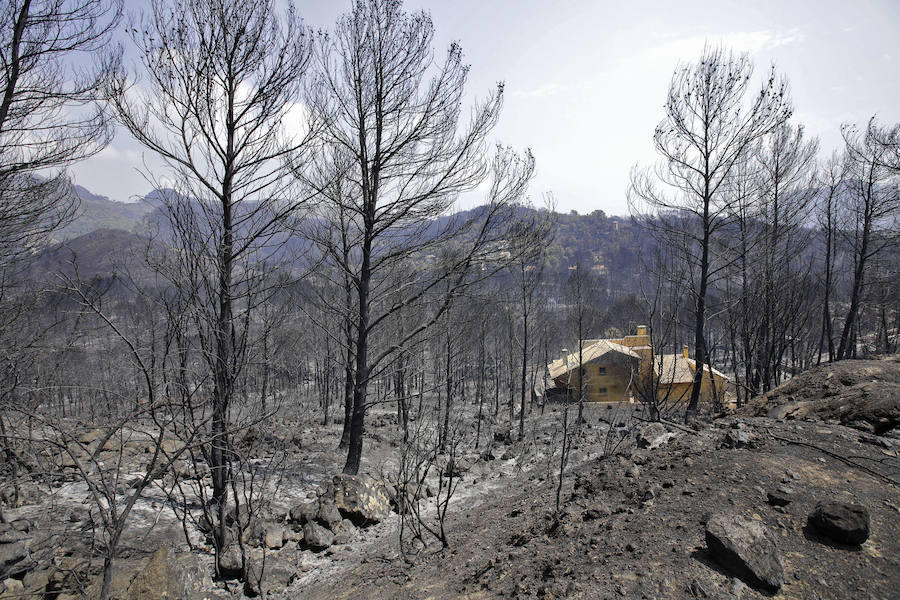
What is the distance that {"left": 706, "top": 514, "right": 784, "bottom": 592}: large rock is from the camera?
268 centimetres

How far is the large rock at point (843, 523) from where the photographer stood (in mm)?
2918

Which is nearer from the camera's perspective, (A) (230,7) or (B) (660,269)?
(A) (230,7)

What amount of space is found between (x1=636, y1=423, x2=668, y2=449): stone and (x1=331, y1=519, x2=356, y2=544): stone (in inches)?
164

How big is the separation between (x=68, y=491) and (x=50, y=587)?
3.95 metres

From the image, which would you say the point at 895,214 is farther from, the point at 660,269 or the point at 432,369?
the point at 432,369

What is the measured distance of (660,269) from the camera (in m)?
7.43

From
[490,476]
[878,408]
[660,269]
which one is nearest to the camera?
[878,408]

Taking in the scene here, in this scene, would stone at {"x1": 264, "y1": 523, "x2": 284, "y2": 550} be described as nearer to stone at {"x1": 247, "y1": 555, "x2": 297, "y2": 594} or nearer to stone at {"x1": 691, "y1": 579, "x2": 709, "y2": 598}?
stone at {"x1": 247, "y1": 555, "x2": 297, "y2": 594}

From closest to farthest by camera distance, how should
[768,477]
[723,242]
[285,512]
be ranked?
[768,477] → [285,512] → [723,242]

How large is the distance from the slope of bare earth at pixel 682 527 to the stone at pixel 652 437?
38cm

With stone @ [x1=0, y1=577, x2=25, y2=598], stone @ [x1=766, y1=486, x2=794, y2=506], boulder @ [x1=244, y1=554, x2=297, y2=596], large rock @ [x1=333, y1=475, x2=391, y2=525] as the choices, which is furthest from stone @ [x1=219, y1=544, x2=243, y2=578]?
stone @ [x1=766, y1=486, x2=794, y2=506]

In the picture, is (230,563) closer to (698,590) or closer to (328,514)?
(328,514)

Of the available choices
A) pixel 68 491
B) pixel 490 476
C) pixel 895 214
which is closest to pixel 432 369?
pixel 490 476

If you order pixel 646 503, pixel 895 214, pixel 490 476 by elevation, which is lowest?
pixel 490 476
